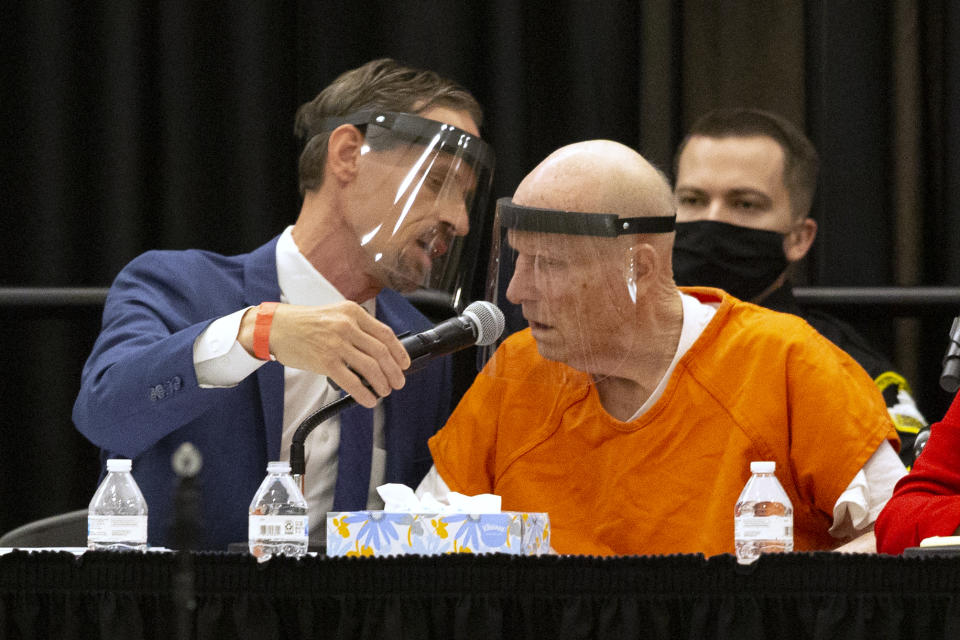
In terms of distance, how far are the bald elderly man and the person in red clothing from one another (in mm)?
116

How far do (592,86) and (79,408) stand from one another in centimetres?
133

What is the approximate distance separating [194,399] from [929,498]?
3.34ft

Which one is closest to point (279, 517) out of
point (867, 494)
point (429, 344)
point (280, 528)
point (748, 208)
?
point (280, 528)

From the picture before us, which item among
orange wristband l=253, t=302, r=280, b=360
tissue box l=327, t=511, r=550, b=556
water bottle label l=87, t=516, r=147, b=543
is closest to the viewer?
tissue box l=327, t=511, r=550, b=556

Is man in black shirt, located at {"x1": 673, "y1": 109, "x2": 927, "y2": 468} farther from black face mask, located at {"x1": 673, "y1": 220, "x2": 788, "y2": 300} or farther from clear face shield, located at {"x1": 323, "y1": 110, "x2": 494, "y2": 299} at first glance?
clear face shield, located at {"x1": 323, "y1": 110, "x2": 494, "y2": 299}

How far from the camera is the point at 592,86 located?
8.83 feet

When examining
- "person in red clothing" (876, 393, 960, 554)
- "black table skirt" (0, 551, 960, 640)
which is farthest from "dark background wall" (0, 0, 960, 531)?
"black table skirt" (0, 551, 960, 640)

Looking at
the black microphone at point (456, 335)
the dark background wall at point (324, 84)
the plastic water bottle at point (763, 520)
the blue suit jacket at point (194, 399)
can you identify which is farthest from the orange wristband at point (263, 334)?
the dark background wall at point (324, 84)

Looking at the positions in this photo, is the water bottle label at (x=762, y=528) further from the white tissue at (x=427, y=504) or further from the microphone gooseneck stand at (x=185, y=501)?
the microphone gooseneck stand at (x=185, y=501)

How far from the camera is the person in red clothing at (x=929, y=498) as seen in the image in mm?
1477

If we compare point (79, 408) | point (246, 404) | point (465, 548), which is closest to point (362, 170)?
point (246, 404)

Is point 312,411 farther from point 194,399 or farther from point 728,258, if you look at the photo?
point 728,258

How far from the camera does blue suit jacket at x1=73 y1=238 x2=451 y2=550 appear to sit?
1807mm

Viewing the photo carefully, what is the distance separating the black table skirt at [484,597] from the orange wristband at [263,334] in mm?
555
